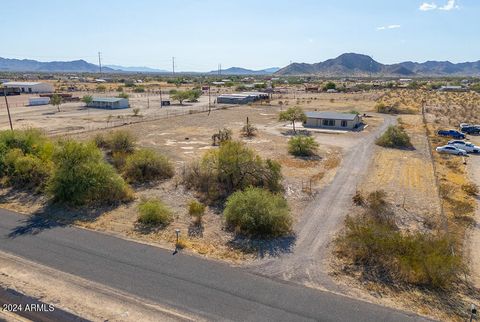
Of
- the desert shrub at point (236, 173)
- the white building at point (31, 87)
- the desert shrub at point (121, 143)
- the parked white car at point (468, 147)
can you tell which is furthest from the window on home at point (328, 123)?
the white building at point (31, 87)

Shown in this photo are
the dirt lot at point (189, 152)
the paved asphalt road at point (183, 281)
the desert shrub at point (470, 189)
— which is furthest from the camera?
the desert shrub at point (470, 189)

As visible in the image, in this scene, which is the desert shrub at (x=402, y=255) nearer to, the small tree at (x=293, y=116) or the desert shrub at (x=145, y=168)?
the desert shrub at (x=145, y=168)

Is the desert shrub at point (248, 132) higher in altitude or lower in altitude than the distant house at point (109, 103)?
lower

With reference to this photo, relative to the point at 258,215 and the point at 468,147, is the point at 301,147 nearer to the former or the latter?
the point at 468,147

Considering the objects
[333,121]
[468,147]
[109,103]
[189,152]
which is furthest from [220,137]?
→ [109,103]

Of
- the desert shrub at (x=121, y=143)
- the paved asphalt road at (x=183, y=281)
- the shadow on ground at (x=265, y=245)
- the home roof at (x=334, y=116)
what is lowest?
the shadow on ground at (x=265, y=245)

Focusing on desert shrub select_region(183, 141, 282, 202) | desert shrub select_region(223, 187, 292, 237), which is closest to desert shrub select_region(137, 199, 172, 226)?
desert shrub select_region(223, 187, 292, 237)
